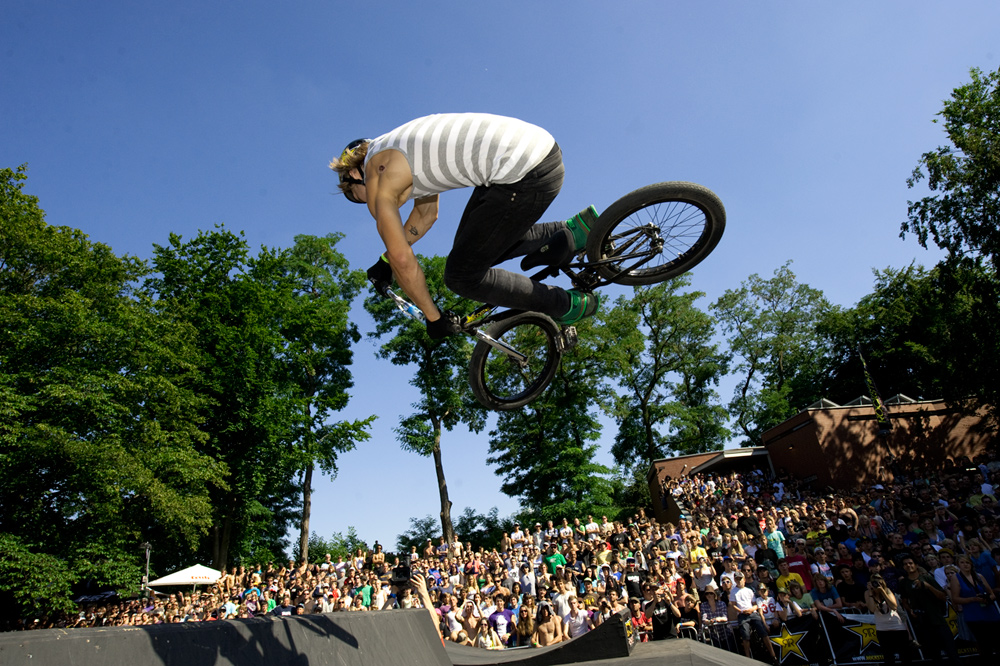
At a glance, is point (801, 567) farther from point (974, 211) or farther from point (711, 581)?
point (974, 211)

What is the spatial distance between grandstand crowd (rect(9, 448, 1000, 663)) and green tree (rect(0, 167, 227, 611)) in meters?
2.13

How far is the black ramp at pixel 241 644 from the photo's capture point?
2.05 metres

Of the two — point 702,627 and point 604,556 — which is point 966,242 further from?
point 702,627

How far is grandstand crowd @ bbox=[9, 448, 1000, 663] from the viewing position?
7.97 m

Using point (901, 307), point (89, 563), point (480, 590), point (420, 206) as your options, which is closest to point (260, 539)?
point (89, 563)

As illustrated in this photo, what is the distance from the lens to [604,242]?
153 inches

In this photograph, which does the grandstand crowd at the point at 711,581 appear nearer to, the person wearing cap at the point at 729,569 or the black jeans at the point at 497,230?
the person wearing cap at the point at 729,569

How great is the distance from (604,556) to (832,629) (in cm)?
584

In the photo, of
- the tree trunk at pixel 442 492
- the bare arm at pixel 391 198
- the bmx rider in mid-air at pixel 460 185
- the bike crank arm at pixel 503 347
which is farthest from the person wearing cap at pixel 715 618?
the tree trunk at pixel 442 492

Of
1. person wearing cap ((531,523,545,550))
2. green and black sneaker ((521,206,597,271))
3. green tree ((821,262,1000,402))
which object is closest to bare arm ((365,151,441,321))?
green and black sneaker ((521,206,597,271))

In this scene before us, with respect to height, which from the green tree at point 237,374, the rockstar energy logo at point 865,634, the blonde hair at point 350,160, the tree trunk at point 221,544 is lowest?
the rockstar energy logo at point 865,634

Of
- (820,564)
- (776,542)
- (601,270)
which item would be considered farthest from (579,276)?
(776,542)

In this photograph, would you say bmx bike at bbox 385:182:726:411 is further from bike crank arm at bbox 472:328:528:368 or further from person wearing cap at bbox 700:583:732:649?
person wearing cap at bbox 700:583:732:649

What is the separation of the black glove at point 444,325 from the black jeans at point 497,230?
0.20 meters
